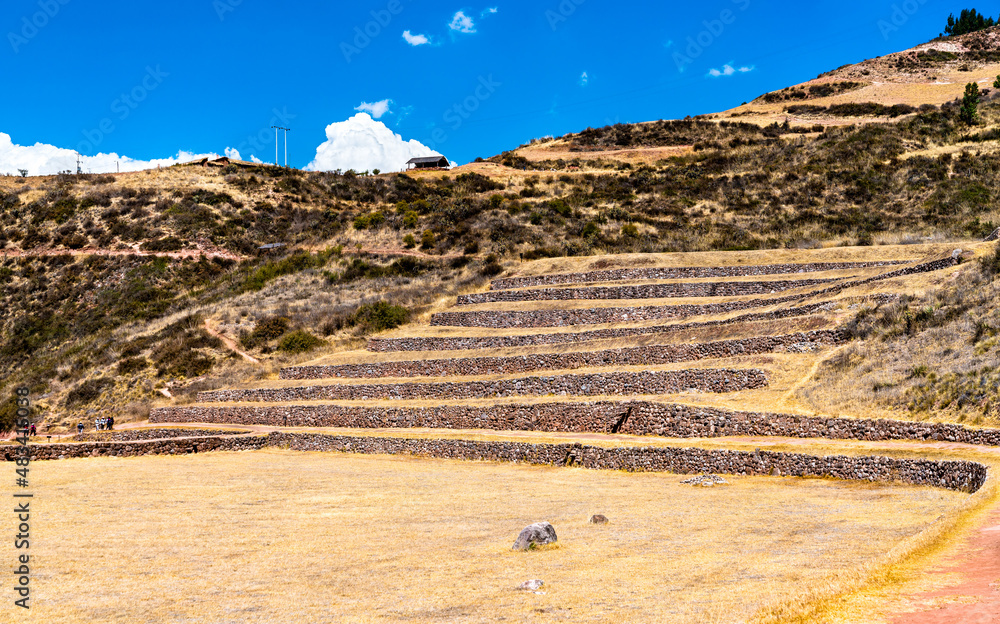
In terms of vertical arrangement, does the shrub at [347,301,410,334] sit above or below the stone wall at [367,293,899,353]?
above

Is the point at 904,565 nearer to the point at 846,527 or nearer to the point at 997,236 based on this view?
the point at 846,527

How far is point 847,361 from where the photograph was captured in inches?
1116

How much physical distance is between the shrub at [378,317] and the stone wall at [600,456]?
50.7 feet

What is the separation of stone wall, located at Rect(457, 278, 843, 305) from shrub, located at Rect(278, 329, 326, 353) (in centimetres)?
1129

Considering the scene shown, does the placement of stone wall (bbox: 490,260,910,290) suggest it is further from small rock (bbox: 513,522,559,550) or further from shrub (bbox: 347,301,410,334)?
small rock (bbox: 513,522,559,550)

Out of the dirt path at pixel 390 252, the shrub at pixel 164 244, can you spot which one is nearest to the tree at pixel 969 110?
the dirt path at pixel 390 252

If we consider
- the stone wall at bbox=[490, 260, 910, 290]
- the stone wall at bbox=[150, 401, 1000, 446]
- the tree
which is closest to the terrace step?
the stone wall at bbox=[150, 401, 1000, 446]

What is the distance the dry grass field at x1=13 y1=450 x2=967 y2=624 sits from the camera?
937 cm

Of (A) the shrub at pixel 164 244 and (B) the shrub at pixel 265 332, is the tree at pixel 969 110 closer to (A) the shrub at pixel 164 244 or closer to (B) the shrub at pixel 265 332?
(B) the shrub at pixel 265 332

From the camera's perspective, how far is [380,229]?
71.8 metres

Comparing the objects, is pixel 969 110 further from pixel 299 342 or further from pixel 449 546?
pixel 449 546

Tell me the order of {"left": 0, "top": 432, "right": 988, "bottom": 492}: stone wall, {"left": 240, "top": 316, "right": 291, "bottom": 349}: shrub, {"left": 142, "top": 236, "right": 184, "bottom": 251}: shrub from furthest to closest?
1. {"left": 142, "top": 236, "right": 184, "bottom": 251}: shrub
2. {"left": 240, "top": 316, "right": 291, "bottom": 349}: shrub
3. {"left": 0, "top": 432, "right": 988, "bottom": 492}: stone wall

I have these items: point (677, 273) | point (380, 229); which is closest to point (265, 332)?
point (380, 229)

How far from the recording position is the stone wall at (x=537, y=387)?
29922mm
